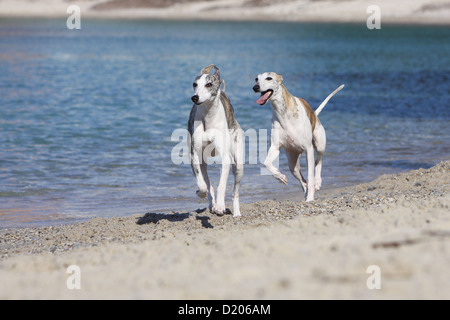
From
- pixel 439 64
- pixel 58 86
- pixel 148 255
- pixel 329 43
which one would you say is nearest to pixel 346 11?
pixel 329 43

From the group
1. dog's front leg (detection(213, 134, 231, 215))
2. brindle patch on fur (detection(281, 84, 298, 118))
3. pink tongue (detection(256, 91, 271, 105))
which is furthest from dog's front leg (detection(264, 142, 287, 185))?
dog's front leg (detection(213, 134, 231, 215))

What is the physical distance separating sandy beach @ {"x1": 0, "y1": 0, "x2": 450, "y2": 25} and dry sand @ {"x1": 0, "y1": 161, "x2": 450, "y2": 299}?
80.0 metres

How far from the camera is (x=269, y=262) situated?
4.88m

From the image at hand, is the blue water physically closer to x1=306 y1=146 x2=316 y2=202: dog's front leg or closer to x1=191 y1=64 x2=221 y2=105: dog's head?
x1=306 y1=146 x2=316 y2=202: dog's front leg

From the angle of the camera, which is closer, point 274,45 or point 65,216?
point 65,216

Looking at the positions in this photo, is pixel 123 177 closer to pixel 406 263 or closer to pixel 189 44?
pixel 406 263

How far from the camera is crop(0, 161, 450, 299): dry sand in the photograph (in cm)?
441

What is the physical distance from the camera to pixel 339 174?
1332 cm

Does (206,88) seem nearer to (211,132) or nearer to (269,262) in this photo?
(211,132)

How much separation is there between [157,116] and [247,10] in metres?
83.1

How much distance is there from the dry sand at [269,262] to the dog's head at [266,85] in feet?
6.84

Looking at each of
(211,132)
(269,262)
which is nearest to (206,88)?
(211,132)
